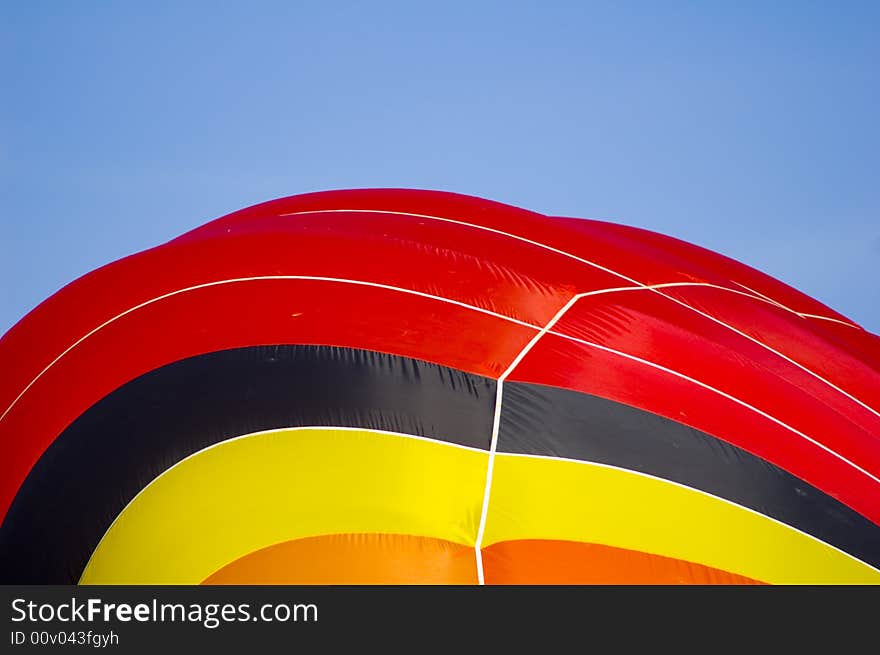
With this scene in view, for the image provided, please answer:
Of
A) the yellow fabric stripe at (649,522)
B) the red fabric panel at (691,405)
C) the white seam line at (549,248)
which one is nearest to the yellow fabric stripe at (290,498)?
the yellow fabric stripe at (649,522)

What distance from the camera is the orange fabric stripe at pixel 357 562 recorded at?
327 cm

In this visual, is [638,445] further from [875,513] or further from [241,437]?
[241,437]

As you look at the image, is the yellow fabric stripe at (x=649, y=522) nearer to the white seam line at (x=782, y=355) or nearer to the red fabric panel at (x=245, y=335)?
the red fabric panel at (x=245, y=335)

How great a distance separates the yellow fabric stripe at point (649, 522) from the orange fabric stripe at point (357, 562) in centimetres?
14

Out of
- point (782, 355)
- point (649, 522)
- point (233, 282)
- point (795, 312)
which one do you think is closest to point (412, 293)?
point (233, 282)

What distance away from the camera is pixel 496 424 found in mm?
3521

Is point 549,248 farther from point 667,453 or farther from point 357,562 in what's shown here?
point 357,562

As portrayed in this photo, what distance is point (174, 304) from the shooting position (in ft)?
13.6

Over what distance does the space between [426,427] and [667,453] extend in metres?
0.71

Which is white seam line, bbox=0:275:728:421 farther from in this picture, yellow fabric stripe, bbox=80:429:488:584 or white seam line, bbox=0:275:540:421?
yellow fabric stripe, bbox=80:429:488:584

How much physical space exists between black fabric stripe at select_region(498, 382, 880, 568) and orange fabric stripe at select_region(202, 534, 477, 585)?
37 cm

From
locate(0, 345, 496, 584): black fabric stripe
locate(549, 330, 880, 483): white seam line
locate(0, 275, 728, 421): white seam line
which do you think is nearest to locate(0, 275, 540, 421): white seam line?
locate(0, 275, 728, 421): white seam line

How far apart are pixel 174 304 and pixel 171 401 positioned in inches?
18.2
